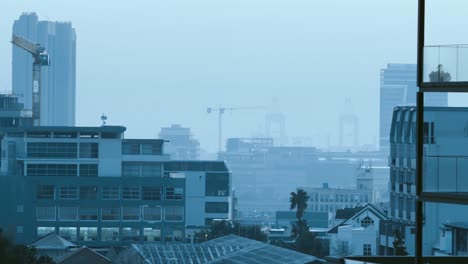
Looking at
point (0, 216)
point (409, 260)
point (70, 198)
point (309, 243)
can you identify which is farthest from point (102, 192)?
point (409, 260)

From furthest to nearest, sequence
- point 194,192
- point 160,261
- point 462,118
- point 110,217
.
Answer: point 194,192, point 110,217, point 160,261, point 462,118

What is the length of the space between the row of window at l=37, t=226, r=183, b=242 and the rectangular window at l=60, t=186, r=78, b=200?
63.8 inches

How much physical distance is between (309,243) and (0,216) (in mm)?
18747

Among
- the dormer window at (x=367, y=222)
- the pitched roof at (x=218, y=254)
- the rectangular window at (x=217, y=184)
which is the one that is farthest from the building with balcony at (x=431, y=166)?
the rectangular window at (x=217, y=184)

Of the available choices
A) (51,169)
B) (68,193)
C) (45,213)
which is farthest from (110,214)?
(51,169)

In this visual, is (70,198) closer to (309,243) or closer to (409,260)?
(309,243)

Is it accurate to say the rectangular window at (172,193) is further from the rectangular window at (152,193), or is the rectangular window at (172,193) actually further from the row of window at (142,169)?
the row of window at (142,169)

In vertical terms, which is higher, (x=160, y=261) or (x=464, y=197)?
(x=464, y=197)

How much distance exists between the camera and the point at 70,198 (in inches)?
3061

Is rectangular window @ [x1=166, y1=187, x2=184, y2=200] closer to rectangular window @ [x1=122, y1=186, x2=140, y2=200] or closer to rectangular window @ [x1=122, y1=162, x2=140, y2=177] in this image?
rectangular window @ [x1=122, y1=186, x2=140, y2=200]

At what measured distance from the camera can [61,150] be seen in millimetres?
80875

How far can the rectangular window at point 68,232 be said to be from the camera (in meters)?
75.1

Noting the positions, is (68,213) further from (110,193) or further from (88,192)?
(110,193)

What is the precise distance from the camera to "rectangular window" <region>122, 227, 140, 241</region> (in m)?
76.8
